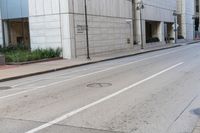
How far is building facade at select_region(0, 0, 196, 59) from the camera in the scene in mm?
27922

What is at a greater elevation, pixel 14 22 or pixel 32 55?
pixel 14 22

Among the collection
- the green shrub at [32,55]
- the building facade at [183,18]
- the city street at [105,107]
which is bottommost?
the city street at [105,107]

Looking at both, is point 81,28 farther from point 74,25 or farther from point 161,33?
point 161,33

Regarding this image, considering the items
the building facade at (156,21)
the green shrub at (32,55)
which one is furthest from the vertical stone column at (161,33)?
the green shrub at (32,55)

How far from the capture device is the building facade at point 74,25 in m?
27.9

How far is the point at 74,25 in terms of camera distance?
28234 millimetres

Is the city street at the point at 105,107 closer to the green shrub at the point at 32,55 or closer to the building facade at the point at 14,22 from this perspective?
the green shrub at the point at 32,55

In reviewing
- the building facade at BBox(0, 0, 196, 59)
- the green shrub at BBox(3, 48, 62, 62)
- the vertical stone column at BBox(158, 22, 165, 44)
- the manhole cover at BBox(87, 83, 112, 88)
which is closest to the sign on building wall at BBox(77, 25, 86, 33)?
the building facade at BBox(0, 0, 196, 59)

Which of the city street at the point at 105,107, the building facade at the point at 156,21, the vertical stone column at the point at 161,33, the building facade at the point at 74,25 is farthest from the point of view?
the vertical stone column at the point at 161,33

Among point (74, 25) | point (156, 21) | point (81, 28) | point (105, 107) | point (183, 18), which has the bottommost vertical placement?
point (105, 107)

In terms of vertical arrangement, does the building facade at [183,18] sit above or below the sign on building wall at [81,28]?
above

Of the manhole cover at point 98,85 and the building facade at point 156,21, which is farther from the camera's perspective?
the building facade at point 156,21

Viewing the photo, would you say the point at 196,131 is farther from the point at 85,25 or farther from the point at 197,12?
the point at 197,12

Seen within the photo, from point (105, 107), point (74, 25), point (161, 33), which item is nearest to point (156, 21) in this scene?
point (161, 33)
